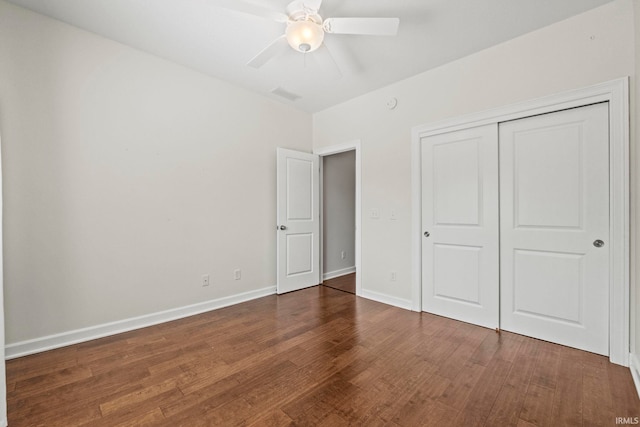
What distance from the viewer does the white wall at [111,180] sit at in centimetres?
216

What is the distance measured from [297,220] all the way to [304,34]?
2.47 metres

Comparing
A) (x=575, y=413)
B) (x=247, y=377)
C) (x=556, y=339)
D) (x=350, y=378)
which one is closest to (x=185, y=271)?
(x=247, y=377)

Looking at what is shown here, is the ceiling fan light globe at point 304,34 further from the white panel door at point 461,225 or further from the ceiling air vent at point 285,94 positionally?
the white panel door at point 461,225

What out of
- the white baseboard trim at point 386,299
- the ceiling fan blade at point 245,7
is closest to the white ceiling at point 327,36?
the ceiling fan blade at point 245,7

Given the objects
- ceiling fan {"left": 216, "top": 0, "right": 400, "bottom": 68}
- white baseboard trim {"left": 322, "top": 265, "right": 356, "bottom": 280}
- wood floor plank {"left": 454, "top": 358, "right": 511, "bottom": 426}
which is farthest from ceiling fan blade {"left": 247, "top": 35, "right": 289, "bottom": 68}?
white baseboard trim {"left": 322, "top": 265, "right": 356, "bottom": 280}

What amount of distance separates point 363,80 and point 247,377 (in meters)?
3.21

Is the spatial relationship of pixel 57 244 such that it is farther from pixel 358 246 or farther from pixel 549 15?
pixel 549 15

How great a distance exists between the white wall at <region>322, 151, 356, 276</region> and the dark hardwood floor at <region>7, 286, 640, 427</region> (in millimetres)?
2065

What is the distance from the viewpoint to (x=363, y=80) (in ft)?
10.5

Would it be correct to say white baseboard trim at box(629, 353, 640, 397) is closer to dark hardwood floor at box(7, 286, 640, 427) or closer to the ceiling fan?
dark hardwood floor at box(7, 286, 640, 427)

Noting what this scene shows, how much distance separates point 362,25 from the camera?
1903mm

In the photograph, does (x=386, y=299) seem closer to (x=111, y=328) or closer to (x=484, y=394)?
(x=484, y=394)

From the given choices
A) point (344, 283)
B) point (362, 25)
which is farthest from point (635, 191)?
point (344, 283)

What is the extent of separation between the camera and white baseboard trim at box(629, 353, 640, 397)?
67.9 inches
